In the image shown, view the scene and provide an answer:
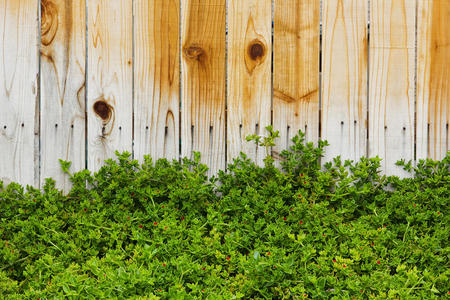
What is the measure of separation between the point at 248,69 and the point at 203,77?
0.87 ft

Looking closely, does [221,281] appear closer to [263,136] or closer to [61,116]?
[263,136]

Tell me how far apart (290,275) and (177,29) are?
1.47 metres

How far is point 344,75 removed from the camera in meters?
Answer: 2.30

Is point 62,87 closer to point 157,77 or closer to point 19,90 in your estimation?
point 19,90

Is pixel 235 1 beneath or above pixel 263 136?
above

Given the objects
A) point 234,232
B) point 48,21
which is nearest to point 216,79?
point 234,232

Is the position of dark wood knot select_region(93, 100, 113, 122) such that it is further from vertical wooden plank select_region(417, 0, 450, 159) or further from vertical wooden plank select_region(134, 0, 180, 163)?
vertical wooden plank select_region(417, 0, 450, 159)

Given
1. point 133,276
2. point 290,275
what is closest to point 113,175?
point 133,276

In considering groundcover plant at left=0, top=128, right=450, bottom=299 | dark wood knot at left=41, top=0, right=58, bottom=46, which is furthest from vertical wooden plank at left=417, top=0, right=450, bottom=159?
dark wood knot at left=41, top=0, right=58, bottom=46

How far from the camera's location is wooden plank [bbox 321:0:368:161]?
229cm

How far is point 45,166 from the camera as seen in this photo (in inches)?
90.6

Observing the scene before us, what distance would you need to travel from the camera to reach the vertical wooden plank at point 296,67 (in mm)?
2283

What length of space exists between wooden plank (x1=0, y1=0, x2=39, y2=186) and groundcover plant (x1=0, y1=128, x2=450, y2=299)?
144 mm

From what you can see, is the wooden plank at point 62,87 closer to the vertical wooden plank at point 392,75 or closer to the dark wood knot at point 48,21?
the dark wood knot at point 48,21
